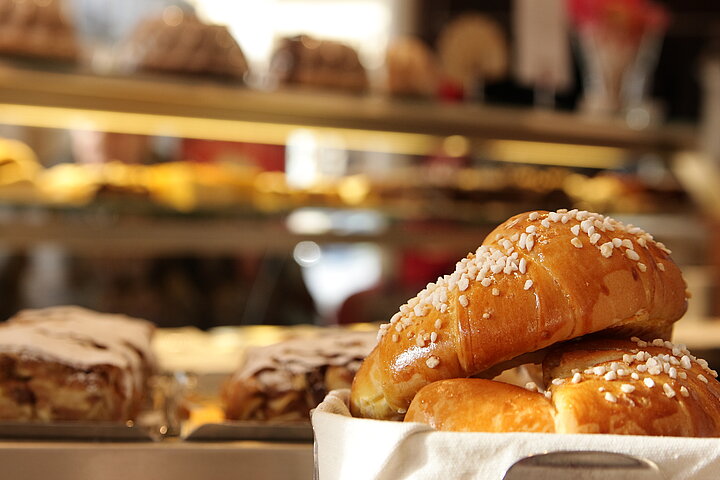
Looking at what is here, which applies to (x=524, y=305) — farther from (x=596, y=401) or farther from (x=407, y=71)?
(x=407, y=71)

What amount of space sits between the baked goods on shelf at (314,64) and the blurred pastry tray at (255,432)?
1.93m

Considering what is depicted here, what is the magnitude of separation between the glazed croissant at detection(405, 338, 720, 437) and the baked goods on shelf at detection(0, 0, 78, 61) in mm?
2051

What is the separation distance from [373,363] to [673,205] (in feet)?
10.1

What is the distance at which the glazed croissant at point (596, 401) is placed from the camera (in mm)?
780

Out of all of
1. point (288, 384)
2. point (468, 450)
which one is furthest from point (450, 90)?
point (468, 450)

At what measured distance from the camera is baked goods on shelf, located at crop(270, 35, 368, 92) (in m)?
2.97

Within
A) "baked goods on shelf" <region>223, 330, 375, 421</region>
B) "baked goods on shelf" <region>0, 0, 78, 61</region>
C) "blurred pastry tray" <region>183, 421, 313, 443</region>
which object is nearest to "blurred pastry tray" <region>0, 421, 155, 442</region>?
"blurred pastry tray" <region>183, 421, 313, 443</region>

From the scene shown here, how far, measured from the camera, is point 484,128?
3393 mm

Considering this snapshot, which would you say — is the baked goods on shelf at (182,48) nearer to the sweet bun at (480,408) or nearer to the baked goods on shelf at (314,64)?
the baked goods on shelf at (314,64)

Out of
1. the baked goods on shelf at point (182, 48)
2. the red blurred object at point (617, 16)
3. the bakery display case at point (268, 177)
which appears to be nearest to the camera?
the bakery display case at point (268, 177)

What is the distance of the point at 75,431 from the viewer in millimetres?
1136

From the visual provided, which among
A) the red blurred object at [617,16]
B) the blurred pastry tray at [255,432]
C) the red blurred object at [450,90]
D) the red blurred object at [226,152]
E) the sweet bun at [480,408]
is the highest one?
the red blurred object at [617,16]

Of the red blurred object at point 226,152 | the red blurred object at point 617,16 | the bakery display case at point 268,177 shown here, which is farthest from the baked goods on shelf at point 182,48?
the red blurred object at point 617,16

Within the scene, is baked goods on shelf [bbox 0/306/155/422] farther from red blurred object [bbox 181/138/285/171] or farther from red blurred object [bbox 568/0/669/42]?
red blurred object [bbox 568/0/669/42]
